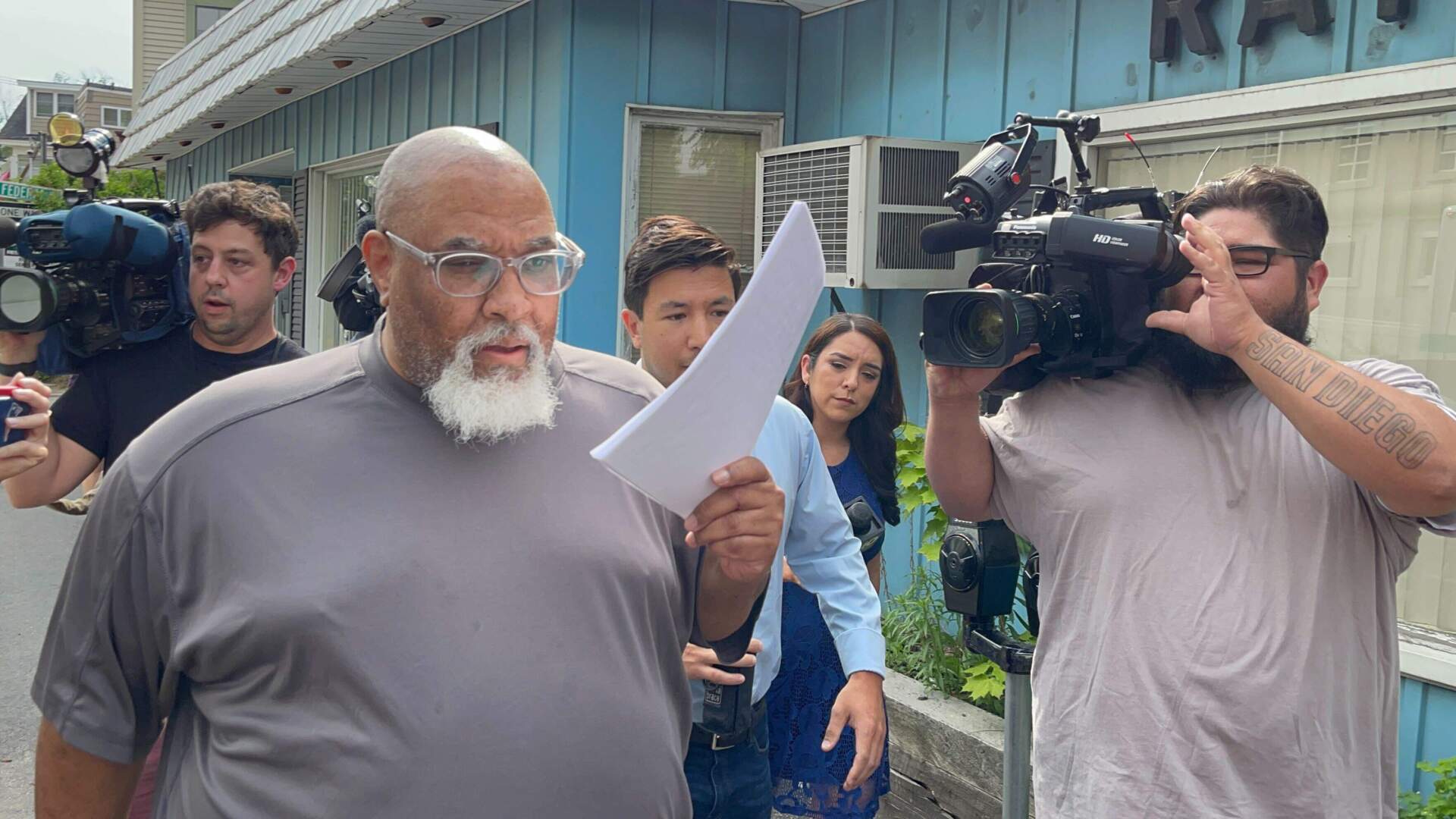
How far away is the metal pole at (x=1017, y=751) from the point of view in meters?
3.28

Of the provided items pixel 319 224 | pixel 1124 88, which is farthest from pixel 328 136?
pixel 1124 88

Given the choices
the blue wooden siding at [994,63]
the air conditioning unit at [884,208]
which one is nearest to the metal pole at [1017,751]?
the blue wooden siding at [994,63]

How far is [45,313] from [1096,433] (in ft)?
7.95

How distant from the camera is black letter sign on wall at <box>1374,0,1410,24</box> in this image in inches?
157

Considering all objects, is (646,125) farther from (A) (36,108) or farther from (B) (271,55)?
(A) (36,108)

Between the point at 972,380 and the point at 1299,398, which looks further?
the point at 972,380

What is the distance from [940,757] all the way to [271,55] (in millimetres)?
7742

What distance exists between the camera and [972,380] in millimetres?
2518

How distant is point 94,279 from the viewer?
10.7 ft

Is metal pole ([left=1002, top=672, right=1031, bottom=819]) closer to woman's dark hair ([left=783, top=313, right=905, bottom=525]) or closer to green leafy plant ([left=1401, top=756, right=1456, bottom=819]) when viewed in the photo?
woman's dark hair ([left=783, top=313, right=905, bottom=525])

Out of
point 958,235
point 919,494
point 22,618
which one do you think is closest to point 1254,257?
point 958,235

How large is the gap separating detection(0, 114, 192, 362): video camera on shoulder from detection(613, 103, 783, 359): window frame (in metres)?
3.63

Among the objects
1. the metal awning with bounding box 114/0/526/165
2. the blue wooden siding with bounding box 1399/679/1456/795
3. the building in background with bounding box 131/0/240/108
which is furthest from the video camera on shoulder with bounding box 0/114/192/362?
the building in background with bounding box 131/0/240/108

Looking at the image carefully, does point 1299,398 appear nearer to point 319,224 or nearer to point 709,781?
point 709,781
